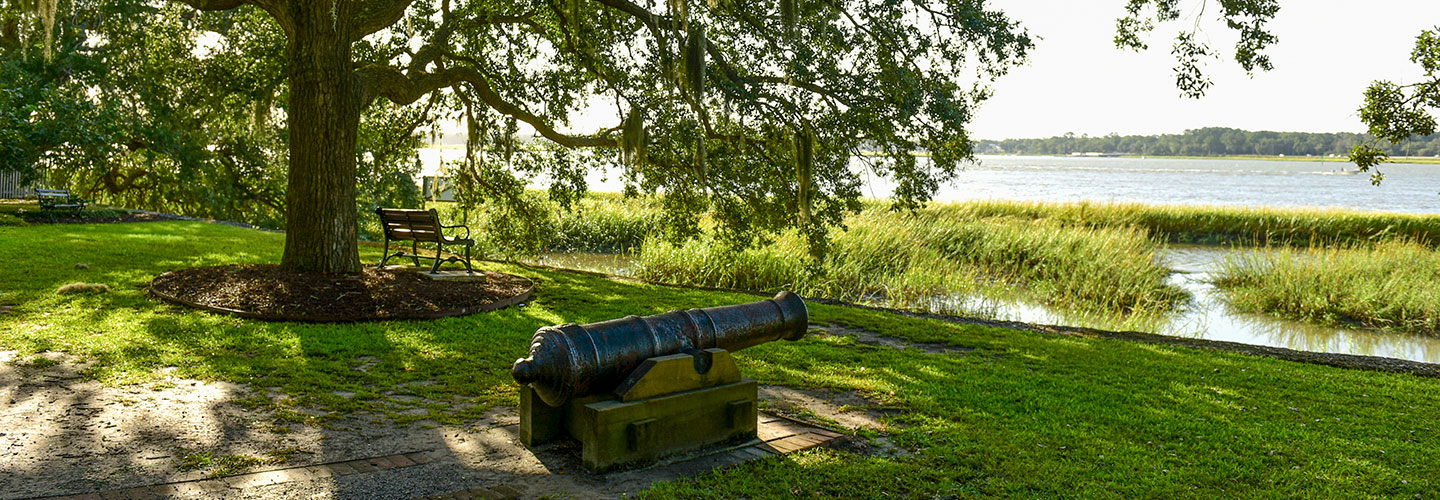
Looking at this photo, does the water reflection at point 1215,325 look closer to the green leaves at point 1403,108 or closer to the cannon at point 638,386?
the green leaves at point 1403,108

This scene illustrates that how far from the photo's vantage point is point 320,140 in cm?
919

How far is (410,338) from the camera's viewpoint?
7512 mm

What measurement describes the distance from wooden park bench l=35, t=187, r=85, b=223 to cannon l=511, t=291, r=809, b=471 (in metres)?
16.3

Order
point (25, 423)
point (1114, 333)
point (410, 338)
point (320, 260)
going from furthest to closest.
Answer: point (1114, 333) < point (320, 260) < point (410, 338) < point (25, 423)

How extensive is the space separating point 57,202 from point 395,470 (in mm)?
17021

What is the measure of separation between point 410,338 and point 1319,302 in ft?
40.3

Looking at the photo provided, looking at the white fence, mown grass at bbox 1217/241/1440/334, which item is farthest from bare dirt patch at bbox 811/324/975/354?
the white fence

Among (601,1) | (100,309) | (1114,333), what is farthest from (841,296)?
(100,309)

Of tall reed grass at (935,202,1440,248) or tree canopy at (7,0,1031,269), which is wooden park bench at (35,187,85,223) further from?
tall reed grass at (935,202,1440,248)

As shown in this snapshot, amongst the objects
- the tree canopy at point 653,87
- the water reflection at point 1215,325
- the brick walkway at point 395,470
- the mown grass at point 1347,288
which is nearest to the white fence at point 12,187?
the tree canopy at point 653,87

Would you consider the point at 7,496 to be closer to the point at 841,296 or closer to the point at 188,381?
the point at 188,381

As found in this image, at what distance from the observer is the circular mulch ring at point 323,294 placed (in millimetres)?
8203

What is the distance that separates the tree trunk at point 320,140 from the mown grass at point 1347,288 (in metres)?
12.5

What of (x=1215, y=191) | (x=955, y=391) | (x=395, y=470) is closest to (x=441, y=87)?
(x=955, y=391)
